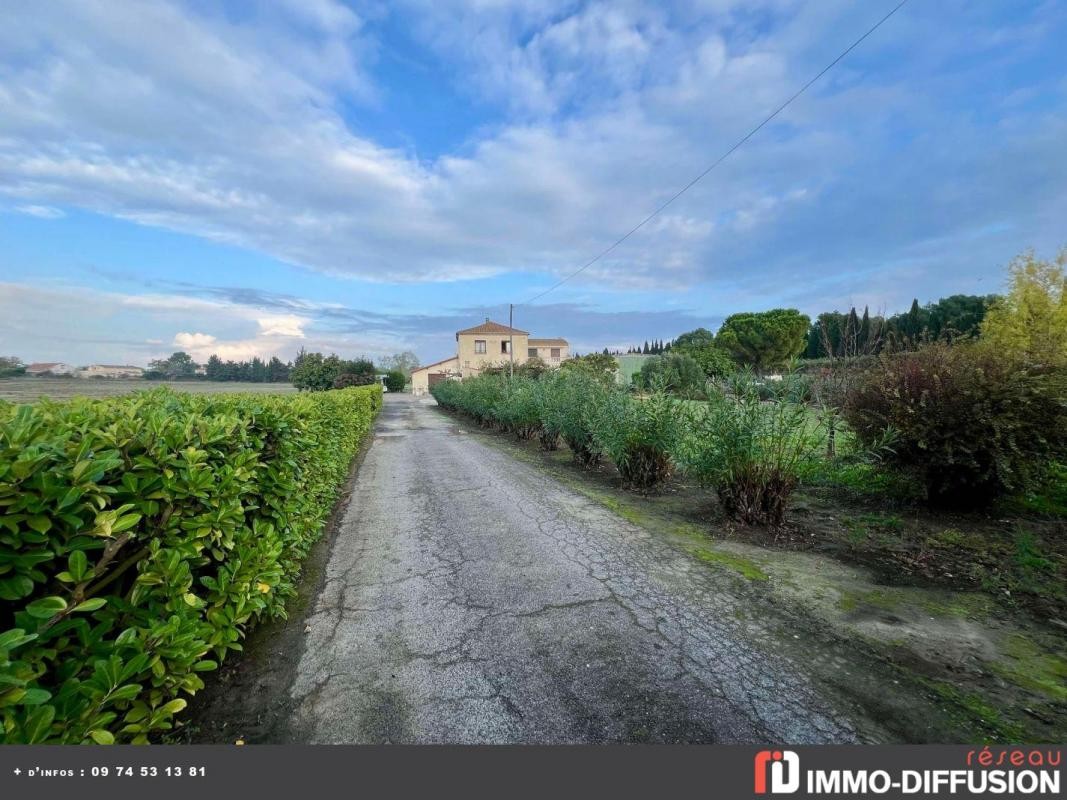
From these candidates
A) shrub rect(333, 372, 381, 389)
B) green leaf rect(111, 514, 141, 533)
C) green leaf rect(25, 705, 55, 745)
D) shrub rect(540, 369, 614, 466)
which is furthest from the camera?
shrub rect(333, 372, 381, 389)

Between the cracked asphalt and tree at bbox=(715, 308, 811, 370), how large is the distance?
141ft

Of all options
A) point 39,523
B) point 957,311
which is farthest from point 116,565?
point 957,311

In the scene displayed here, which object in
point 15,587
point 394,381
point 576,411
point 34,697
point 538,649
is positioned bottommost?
point 538,649

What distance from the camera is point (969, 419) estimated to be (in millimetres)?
4789

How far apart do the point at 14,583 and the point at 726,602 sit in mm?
3705

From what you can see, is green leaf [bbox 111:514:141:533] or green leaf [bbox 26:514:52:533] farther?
green leaf [bbox 111:514:141:533]

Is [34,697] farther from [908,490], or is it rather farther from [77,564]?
[908,490]

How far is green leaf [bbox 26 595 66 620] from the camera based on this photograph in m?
1.33

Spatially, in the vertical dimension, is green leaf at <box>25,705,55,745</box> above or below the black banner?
above

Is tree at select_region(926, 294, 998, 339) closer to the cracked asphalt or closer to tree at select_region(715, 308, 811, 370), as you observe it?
tree at select_region(715, 308, 811, 370)

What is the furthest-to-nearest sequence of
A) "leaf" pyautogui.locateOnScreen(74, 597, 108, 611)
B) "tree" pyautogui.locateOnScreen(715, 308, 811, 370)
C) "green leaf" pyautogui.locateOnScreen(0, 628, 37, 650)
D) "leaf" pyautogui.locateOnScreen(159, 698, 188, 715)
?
1. "tree" pyautogui.locateOnScreen(715, 308, 811, 370)
2. "leaf" pyautogui.locateOnScreen(159, 698, 188, 715)
3. "leaf" pyautogui.locateOnScreen(74, 597, 108, 611)
4. "green leaf" pyautogui.locateOnScreen(0, 628, 37, 650)

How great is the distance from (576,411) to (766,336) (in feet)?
142

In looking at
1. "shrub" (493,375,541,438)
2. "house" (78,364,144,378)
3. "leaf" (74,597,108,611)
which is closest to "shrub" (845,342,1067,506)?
"leaf" (74,597,108,611)

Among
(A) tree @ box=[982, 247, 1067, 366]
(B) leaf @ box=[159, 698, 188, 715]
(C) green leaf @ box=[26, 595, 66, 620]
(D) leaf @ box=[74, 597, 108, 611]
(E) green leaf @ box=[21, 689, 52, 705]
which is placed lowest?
(B) leaf @ box=[159, 698, 188, 715]
